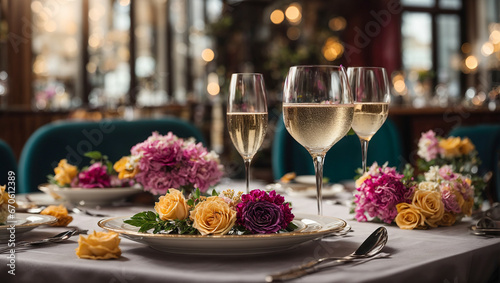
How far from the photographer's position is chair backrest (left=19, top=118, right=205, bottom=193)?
192 centimetres

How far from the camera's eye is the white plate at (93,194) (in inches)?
50.5

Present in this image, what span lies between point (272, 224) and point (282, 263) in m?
0.06

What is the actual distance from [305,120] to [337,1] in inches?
415

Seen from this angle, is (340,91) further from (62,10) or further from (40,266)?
(62,10)

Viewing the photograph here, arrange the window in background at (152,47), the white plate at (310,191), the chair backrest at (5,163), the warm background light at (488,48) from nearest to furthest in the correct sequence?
1. the white plate at (310,191)
2. the chair backrest at (5,163)
3. the window in background at (152,47)
4. the warm background light at (488,48)

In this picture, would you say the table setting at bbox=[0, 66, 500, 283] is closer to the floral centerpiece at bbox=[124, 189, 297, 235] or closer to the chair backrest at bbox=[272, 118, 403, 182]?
the floral centerpiece at bbox=[124, 189, 297, 235]

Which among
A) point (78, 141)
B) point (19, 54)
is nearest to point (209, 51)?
point (19, 54)

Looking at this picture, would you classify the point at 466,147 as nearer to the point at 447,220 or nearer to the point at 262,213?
the point at 447,220

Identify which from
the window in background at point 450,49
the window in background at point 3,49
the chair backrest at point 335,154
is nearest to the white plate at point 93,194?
the chair backrest at point 335,154

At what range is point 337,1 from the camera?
11055mm

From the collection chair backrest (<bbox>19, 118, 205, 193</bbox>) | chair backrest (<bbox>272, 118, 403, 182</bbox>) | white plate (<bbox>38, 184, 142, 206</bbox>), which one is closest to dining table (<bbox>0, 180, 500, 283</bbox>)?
white plate (<bbox>38, 184, 142, 206</bbox>)

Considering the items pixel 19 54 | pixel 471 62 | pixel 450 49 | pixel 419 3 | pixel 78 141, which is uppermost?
pixel 419 3

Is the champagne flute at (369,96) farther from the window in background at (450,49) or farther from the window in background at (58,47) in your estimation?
the window in background at (450,49)

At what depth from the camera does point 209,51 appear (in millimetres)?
10469
